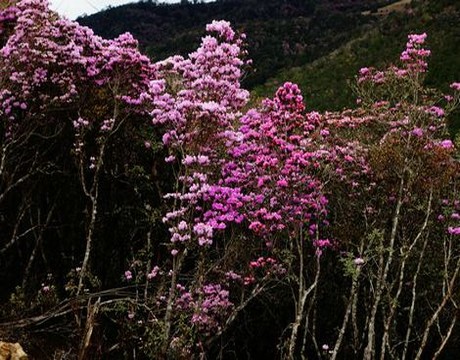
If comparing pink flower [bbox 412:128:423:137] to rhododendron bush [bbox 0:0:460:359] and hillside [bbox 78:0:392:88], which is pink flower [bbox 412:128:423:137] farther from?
hillside [bbox 78:0:392:88]

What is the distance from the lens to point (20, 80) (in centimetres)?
1223

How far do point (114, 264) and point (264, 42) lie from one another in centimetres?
5960

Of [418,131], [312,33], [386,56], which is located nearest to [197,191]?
[418,131]

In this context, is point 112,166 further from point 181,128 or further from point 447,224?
point 447,224

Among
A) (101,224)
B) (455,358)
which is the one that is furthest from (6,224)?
(455,358)

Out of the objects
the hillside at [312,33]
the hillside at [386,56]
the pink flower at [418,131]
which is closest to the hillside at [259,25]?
the hillside at [312,33]

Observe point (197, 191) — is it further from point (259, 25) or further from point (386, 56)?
point (259, 25)

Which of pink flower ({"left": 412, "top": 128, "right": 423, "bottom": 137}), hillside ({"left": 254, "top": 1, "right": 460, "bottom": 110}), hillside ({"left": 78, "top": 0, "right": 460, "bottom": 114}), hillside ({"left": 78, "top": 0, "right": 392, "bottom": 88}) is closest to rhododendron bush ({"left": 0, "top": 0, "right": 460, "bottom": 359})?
pink flower ({"left": 412, "top": 128, "right": 423, "bottom": 137})

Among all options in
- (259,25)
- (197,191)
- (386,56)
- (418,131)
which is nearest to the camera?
(197,191)

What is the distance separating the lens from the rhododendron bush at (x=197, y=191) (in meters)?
11.8

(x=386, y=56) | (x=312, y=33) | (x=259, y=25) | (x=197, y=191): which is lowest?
(x=197, y=191)

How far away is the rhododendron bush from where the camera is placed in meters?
11.8

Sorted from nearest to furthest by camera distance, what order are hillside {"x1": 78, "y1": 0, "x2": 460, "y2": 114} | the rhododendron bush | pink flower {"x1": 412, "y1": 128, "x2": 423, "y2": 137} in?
the rhododendron bush, pink flower {"x1": 412, "y1": 128, "x2": 423, "y2": 137}, hillside {"x1": 78, "y1": 0, "x2": 460, "y2": 114}

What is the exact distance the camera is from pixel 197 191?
1144 cm
